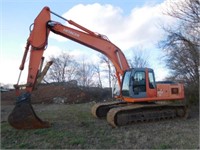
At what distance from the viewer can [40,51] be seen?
1037cm

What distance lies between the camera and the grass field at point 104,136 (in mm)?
7402

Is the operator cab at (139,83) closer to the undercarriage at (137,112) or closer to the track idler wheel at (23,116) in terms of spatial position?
the undercarriage at (137,112)

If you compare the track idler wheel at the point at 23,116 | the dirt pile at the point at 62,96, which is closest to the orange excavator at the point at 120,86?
the track idler wheel at the point at 23,116

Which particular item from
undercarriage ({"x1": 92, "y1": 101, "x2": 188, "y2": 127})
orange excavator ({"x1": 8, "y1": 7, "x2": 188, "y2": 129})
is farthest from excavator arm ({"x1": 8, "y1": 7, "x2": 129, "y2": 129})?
undercarriage ({"x1": 92, "y1": 101, "x2": 188, "y2": 127})

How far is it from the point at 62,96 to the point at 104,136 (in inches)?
629

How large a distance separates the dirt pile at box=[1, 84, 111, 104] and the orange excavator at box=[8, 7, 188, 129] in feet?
37.1

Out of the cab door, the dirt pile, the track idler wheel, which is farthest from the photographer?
the dirt pile

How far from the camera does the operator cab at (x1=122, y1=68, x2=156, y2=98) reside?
11055mm

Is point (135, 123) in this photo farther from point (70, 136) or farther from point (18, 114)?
point (18, 114)

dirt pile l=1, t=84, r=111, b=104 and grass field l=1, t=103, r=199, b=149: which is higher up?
dirt pile l=1, t=84, r=111, b=104

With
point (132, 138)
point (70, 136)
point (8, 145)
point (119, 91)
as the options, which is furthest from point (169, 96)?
point (8, 145)

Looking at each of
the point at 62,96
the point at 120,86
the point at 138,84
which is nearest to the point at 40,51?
the point at 120,86

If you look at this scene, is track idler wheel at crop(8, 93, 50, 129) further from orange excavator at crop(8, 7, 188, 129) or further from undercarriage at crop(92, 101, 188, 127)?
undercarriage at crop(92, 101, 188, 127)

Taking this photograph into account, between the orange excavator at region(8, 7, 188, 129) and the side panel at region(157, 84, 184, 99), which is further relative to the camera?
the side panel at region(157, 84, 184, 99)
